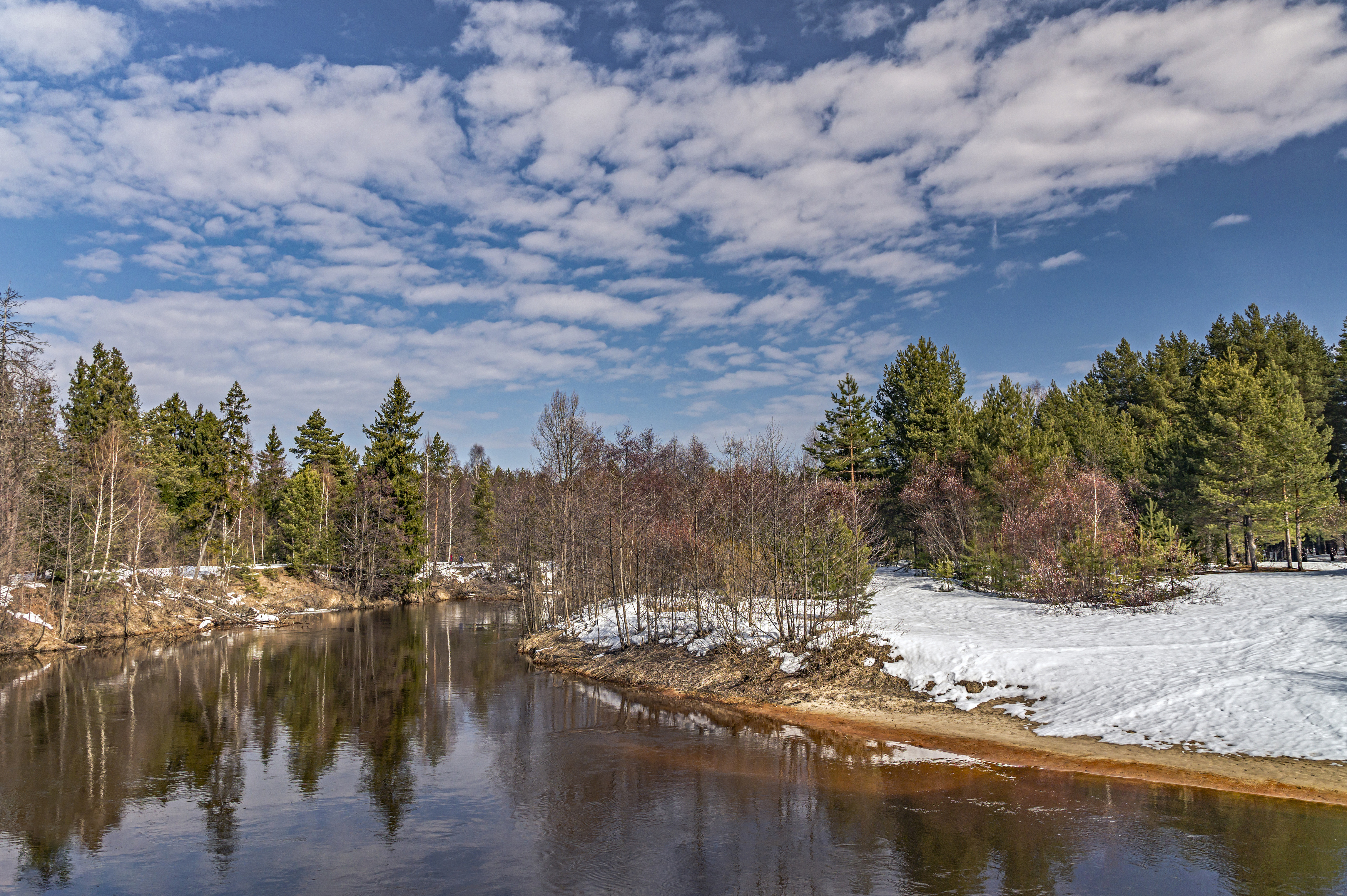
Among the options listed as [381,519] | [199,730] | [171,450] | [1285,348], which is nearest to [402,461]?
[381,519]

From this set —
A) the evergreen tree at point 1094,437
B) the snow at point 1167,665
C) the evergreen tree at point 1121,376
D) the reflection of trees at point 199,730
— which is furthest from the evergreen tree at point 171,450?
the evergreen tree at point 1121,376

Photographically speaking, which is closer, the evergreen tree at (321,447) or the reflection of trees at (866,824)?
the reflection of trees at (866,824)

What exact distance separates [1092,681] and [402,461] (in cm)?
5170

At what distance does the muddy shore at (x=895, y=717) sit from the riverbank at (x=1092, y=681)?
48mm

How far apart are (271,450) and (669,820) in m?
76.7

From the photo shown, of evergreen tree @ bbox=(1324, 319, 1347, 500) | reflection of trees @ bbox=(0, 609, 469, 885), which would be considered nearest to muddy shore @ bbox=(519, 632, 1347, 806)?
reflection of trees @ bbox=(0, 609, 469, 885)

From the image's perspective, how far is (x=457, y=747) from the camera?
56.3 ft

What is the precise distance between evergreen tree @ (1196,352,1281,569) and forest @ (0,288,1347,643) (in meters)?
0.14

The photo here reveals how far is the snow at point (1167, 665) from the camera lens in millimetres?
13688

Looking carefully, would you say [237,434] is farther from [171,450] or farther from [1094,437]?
[1094,437]

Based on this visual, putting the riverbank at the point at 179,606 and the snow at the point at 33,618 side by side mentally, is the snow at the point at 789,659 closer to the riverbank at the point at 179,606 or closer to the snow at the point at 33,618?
the riverbank at the point at 179,606

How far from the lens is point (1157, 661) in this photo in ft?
55.7

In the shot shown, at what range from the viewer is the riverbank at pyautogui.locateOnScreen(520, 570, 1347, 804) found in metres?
13.1

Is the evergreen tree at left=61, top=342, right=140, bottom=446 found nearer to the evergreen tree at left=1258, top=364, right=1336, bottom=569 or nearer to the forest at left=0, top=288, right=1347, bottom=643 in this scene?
the forest at left=0, top=288, right=1347, bottom=643
